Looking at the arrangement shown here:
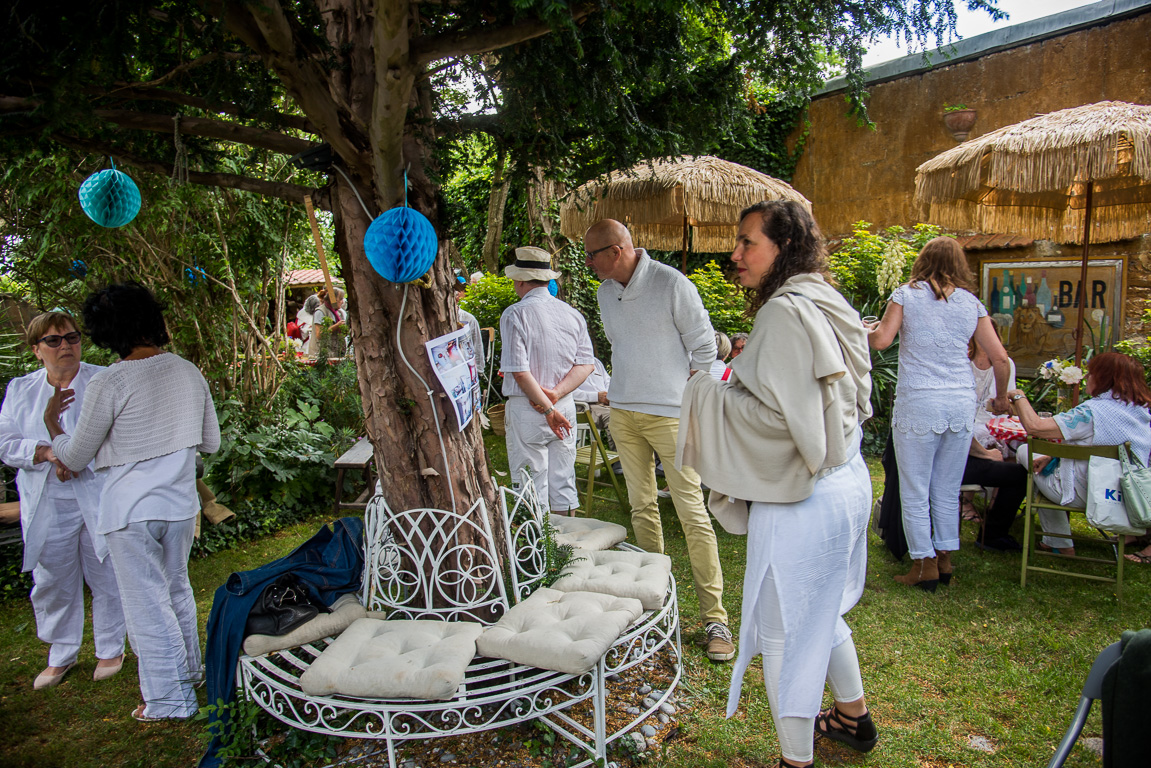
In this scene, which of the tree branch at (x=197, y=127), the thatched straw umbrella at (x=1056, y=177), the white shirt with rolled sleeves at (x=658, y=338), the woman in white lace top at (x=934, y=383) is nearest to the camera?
the tree branch at (x=197, y=127)

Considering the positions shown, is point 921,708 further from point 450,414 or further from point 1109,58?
point 1109,58

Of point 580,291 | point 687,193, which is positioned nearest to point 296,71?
point 687,193

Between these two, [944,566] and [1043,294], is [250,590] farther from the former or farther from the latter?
[1043,294]

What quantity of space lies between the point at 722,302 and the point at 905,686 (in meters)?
6.11

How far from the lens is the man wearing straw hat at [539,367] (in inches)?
165

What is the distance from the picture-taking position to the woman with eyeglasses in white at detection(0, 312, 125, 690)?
3365 mm

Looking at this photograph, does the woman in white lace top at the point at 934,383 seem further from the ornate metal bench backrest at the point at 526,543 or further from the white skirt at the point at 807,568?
Result: the ornate metal bench backrest at the point at 526,543

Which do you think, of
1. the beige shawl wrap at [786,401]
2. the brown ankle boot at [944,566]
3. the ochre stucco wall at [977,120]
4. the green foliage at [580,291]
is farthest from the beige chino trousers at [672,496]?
the green foliage at [580,291]

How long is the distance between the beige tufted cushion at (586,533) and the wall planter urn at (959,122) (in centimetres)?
841

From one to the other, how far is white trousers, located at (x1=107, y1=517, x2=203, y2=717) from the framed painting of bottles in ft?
28.1

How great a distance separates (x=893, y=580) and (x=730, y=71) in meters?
3.11

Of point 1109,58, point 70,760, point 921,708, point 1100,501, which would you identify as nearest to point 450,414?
point 70,760

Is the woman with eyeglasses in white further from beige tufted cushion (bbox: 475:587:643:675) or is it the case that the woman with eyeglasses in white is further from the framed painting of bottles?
the framed painting of bottles

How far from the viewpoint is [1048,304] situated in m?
7.94
